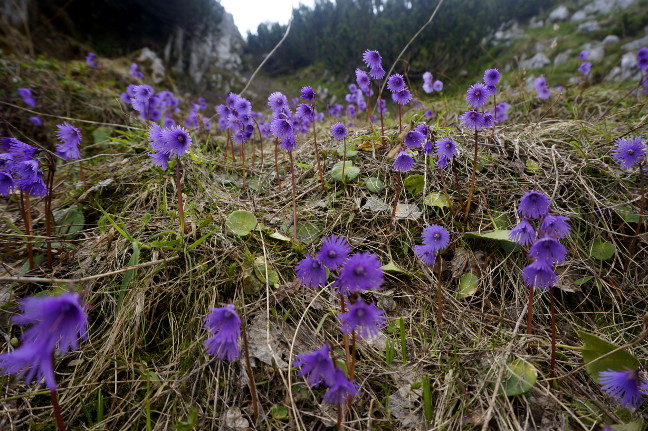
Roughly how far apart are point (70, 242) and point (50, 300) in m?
1.11

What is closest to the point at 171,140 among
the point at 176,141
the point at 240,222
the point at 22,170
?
the point at 176,141

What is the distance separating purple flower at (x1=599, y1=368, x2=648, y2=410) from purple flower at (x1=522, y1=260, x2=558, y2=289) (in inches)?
12.0

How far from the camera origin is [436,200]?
1.78 meters

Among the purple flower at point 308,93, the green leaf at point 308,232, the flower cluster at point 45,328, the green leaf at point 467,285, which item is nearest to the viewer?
the flower cluster at point 45,328

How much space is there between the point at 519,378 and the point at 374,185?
3.87ft

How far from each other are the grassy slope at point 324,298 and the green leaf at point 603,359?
81mm

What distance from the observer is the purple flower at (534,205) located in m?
1.14

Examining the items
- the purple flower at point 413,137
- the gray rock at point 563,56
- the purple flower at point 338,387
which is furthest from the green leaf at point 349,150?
the gray rock at point 563,56

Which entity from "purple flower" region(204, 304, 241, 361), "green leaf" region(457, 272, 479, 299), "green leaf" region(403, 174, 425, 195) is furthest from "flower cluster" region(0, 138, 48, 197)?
"green leaf" region(457, 272, 479, 299)

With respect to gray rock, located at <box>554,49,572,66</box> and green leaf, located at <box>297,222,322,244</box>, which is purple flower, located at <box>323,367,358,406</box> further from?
gray rock, located at <box>554,49,572,66</box>

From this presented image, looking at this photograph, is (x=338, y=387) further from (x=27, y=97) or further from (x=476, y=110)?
(x=27, y=97)

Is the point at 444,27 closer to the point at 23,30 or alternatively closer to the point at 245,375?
the point at 23,30

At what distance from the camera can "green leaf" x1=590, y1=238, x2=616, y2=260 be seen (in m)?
1.58

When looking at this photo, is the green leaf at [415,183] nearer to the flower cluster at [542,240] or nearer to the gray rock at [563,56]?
the flower cluster at [542,240]
